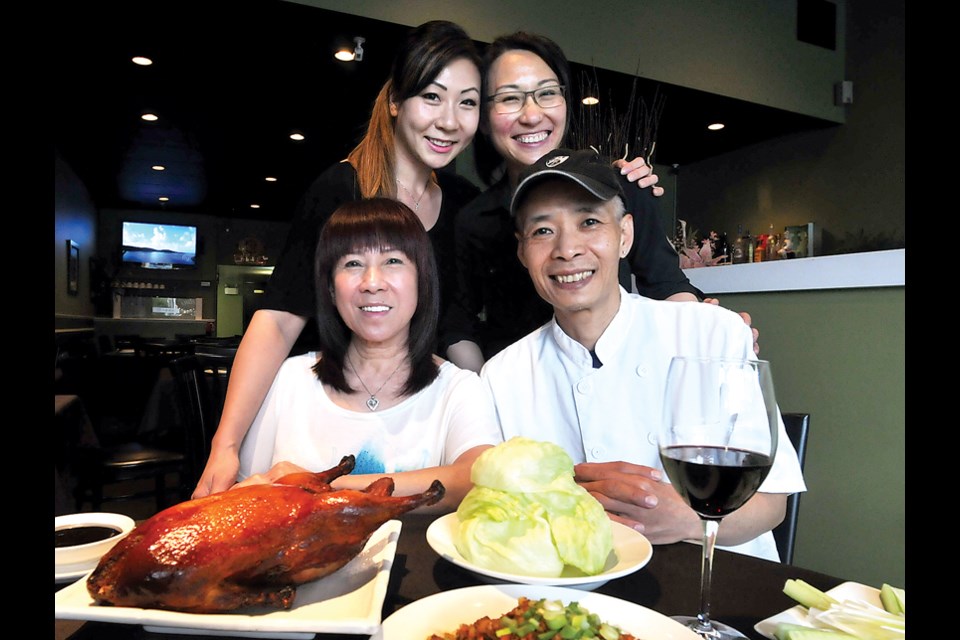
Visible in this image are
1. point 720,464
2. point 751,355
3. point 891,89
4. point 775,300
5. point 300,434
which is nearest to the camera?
point 720,464

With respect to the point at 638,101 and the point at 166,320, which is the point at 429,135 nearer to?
the point at 638,101

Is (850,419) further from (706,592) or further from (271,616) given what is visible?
(271,616)

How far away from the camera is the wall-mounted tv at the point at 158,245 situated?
1212 centimetres

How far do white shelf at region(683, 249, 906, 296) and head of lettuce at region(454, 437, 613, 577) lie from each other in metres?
2.75

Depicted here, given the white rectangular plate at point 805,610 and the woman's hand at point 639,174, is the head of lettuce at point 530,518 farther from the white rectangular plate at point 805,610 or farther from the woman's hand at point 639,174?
the woman's hand at point 639,174

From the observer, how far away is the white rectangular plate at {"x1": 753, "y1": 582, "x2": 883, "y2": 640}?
0.76 metres

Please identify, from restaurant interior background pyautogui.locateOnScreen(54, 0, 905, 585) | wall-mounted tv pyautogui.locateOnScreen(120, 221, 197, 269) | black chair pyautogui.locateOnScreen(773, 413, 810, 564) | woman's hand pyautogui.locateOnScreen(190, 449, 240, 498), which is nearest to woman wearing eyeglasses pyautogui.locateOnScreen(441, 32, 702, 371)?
black chair pyautogui.locateOnScreen(773, 413, 810, 564)

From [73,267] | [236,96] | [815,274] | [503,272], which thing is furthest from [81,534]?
[73,267]

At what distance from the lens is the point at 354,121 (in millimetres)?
6520

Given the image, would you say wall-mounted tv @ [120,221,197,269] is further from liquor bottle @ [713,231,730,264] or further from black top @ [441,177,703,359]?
black top @ [441,177,703,359]

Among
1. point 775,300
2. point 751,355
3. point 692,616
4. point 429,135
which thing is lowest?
point 692,616

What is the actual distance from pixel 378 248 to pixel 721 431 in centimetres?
121
